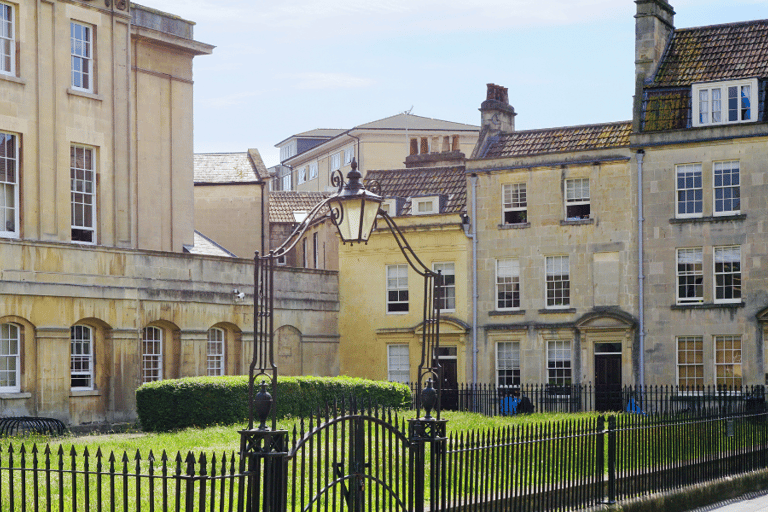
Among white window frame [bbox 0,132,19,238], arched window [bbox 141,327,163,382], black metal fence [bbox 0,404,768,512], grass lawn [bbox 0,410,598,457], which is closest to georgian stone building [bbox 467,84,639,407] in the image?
grass lawn [bbox 0,410,598,457]

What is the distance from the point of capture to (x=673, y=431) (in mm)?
17219

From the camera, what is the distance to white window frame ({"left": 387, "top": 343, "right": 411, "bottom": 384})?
41.8 m

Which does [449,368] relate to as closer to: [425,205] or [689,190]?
[425,205]

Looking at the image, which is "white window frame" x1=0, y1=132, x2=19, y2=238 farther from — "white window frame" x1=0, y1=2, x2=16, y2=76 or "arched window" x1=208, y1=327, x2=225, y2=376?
"arched window" x1=208, y1=327, x2=225, y2=376

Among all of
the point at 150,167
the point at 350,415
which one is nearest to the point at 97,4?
the point at 150,167

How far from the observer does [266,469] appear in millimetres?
9344

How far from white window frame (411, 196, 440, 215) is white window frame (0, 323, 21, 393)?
1772 cm

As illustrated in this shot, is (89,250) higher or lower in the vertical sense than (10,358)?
higher

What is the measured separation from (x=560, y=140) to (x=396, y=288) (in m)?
8.28

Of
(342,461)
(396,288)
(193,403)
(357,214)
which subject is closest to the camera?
(342,461)

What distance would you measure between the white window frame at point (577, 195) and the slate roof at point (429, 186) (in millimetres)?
4084

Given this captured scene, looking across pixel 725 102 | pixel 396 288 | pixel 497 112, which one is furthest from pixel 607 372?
pixel 497 112

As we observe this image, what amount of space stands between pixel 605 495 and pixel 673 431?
2481mm

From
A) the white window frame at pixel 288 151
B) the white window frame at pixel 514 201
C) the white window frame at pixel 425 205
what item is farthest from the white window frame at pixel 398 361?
the white window frame at pixel 288 151
